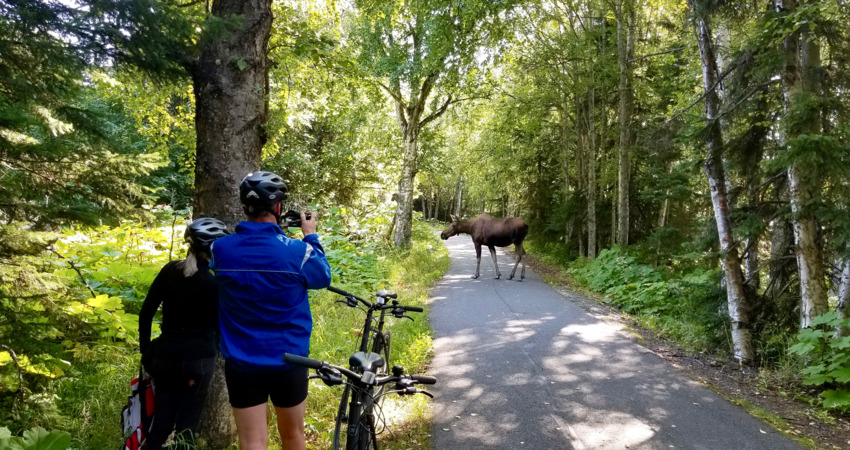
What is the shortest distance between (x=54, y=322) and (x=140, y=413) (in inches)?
37.2

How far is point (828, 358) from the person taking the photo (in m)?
5.53

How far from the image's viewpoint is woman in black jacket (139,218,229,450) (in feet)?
9.96

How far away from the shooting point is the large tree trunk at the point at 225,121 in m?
3.77

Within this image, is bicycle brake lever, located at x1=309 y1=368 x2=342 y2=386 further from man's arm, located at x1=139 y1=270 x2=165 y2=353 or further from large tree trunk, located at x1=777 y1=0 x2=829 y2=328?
large tree trunk, located at x1=777 y1=0 x2=829 y2=328

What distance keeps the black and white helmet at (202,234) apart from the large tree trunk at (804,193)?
6.42m

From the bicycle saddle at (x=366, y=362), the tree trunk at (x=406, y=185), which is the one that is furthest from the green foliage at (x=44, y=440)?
the tree trunk at (x=406, y=185)

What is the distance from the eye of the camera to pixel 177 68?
11.8 feet

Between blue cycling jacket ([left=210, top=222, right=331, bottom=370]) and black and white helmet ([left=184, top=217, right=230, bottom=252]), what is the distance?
371 millimetres

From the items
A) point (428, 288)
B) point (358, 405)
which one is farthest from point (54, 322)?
point (428, 288)

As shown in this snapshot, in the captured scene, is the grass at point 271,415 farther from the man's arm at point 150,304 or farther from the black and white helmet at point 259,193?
the black and white helmet at point 259,193

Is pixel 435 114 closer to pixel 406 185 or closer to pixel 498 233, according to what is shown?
pixel 406 185

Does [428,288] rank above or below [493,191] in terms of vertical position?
below

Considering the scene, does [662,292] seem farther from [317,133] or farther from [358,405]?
[317,133]

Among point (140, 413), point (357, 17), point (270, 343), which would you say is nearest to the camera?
point (270, 343)
